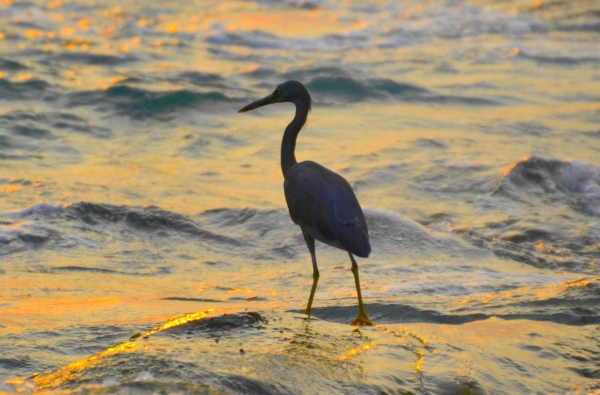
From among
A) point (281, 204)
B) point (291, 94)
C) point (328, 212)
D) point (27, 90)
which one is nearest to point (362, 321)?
point (328, 212)

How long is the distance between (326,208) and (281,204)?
3.28m

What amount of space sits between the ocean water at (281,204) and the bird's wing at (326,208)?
0.50m

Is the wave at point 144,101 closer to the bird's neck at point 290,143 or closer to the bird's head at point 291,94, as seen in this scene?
the bird's head at point 291,94

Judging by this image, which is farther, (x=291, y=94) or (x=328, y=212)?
(x=291, y=94)

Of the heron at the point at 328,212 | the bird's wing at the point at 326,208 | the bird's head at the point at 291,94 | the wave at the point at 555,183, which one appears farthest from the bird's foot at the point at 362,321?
the wave at the point at 555,183

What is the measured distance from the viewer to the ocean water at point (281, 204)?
4547 millimetres

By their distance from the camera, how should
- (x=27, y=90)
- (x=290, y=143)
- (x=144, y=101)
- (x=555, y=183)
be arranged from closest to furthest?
(x=290, y=143), (x=555, y=183), (x=144, y=101), (x=27, y=90)

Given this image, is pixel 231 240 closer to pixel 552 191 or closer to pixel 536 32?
pixel 552 191

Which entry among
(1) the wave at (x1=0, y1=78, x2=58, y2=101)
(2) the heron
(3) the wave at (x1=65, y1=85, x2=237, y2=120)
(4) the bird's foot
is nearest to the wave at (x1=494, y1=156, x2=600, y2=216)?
(2) the heron

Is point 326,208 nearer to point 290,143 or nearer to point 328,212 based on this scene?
point 328,212

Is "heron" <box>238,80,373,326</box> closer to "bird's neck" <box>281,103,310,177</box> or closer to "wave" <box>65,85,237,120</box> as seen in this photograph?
"bird's neck" <box>281,103,310,177</box>

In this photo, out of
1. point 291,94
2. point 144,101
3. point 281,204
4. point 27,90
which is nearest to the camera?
point 291,94

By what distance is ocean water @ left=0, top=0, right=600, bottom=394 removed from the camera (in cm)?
455

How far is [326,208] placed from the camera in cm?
559
